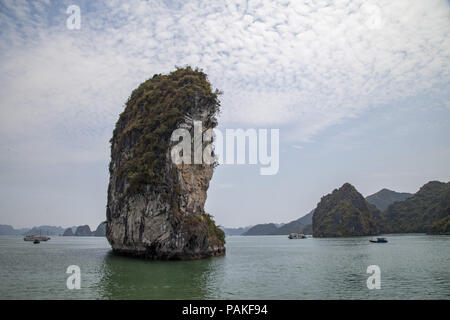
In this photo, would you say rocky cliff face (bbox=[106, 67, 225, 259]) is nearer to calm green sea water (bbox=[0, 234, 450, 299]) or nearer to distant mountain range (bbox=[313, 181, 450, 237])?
calm green sea water (bbox=[0, 234, 450, 299])

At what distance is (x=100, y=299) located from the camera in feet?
51.2

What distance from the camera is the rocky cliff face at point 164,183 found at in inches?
1337

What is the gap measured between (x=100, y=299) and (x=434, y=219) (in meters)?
127

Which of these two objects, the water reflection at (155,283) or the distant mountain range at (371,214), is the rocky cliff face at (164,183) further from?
the distant mountain range at (371,214)

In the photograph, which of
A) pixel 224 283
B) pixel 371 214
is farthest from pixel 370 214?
→ pixel 224 283

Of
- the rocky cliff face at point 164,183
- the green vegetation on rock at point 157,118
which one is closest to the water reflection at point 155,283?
the rocky cliff face at point 164,183

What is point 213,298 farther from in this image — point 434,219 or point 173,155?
point 434,219

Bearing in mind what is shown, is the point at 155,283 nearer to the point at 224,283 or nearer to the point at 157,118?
the point at 224,283

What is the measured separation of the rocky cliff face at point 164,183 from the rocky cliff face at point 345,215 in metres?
95.6

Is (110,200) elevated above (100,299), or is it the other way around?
(110,200)

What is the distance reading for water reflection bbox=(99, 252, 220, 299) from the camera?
16516mm

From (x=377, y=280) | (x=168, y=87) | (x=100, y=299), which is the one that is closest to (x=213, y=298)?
(x=100, y=299)

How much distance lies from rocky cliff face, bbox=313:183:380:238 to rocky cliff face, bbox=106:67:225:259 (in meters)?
95.6

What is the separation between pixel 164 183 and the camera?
1361 inches
